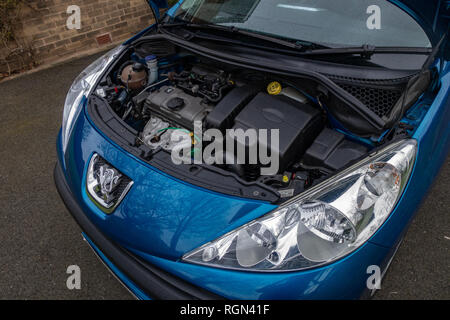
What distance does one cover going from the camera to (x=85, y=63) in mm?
4664

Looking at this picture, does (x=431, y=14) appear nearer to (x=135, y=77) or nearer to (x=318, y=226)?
(x=318, y=226)

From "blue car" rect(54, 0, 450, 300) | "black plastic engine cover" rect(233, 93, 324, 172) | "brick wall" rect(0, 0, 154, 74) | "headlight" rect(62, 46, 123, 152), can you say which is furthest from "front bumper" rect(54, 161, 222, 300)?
"brick wall" rect(0, 0, 154, 74)

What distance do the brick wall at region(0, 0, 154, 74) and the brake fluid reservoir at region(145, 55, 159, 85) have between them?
3.34 m

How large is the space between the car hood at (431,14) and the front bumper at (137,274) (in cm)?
163

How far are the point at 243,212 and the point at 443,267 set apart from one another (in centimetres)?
144

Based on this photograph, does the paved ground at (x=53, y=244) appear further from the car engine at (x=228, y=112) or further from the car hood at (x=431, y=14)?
the car hood at (x=431, y=14)

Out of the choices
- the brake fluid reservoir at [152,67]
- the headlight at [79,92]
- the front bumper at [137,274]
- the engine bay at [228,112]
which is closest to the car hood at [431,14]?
the engine bay at [228,112]

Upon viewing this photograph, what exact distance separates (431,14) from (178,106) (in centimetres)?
140

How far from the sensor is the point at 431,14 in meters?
1.48

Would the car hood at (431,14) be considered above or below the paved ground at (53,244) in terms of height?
above

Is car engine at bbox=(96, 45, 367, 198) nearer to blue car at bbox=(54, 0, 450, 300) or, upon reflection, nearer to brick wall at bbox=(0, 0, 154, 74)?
blue car at bbox=(54, 0, 450, 300)

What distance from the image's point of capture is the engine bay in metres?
1.55

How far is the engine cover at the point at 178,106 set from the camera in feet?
6.03

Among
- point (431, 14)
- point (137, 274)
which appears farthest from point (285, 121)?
point (137, 274)
